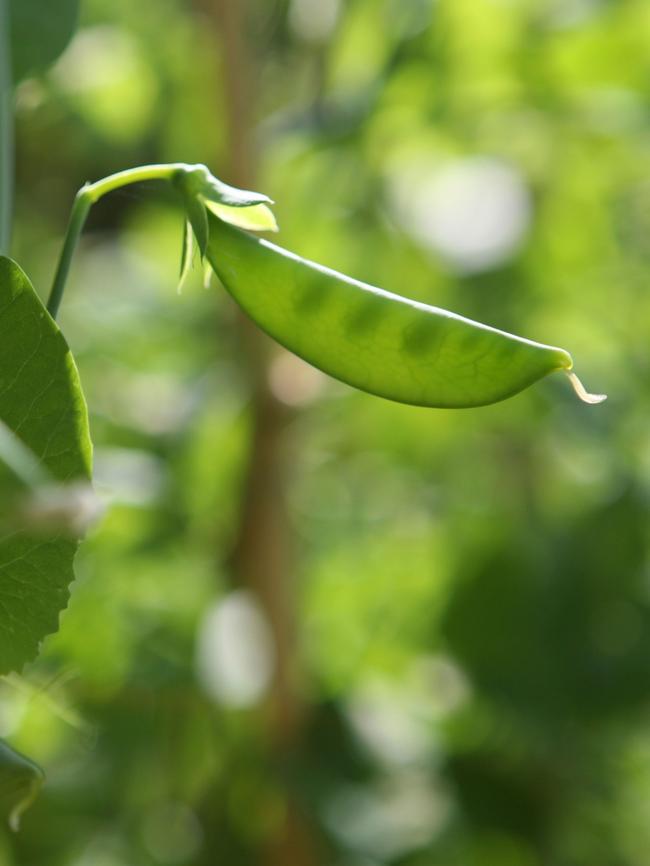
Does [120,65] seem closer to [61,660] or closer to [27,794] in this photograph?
[61,660]

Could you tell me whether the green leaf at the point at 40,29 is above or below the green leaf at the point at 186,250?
above

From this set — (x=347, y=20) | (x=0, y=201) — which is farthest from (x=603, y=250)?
(x=0, y=201)

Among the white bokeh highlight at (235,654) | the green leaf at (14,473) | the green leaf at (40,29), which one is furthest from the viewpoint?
the white bokeh highlight at (235,654)

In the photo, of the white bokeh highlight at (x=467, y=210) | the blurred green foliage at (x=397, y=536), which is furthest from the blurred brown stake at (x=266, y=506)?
the white bokeh highlight at (x=467, y=210)

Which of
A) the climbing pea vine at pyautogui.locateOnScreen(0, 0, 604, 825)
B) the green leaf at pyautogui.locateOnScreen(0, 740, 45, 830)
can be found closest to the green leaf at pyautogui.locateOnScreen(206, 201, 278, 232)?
the climbing pea vine at pyautogui.locateOnScreen(0, 0, 604, 825)

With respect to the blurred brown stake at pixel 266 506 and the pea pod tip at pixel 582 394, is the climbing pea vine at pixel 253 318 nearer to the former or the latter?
the pea pod tip at pixel 582 394

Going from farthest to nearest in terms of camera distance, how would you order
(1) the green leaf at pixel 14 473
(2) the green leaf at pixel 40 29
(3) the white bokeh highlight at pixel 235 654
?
(3) the white bokeh highlight at pixel 235 654
(2) the green leaf at pixel 40 29
(1) the green leaf at pixel 14 473

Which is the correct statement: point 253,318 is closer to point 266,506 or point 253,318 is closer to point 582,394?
point 582,394

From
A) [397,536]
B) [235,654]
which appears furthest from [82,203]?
[397,536]
